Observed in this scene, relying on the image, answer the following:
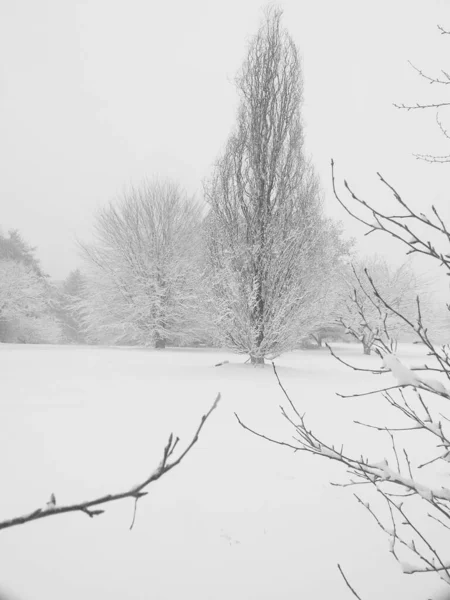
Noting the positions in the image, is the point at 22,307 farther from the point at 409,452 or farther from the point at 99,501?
the point at 99,501

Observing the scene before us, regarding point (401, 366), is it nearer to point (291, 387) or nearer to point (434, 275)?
point (291, 387)

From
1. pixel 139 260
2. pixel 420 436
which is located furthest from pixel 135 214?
pixel 420 436

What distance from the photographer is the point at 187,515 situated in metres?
2.16

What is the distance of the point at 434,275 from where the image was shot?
1930 cm

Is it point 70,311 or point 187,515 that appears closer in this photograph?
point 187,515

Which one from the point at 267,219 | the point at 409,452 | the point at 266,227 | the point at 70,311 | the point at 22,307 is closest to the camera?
the point at 409,452

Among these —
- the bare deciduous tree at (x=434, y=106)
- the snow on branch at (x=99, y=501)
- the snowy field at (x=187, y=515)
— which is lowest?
the snowy field at (x=187, y=515)

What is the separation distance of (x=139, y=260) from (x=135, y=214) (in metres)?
2.48

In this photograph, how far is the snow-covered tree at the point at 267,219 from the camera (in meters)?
8.09

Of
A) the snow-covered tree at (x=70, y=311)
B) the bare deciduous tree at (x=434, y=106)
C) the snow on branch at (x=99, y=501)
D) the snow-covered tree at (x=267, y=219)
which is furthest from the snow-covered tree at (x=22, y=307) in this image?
the snow on branch at (x=99, y=501)

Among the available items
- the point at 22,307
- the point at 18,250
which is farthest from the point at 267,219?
the point at 18,250

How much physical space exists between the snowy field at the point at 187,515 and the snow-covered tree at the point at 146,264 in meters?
10.9

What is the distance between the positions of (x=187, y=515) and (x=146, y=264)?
45.4 feet

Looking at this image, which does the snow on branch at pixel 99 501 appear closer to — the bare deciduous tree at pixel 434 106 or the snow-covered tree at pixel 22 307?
the bare deciduous tree at pixel 434 106
